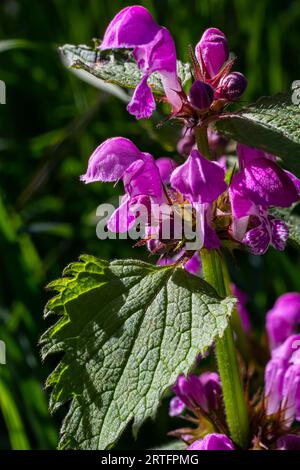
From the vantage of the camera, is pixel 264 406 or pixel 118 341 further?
pixel 264 406

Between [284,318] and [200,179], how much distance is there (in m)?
0.59

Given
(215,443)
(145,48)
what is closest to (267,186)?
(145,48)

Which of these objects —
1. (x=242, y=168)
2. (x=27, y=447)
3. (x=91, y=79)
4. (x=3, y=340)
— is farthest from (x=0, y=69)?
(x=242, y=168)

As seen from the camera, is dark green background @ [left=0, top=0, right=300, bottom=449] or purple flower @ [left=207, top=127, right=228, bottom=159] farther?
dark green background @ [left=0, top=0, right=300, bottom=449]

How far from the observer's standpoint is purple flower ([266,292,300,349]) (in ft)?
4.30

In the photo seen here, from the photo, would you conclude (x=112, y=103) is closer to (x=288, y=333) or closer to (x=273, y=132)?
(x=288, y=333)

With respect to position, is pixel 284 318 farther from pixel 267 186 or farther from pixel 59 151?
pixel 59 151

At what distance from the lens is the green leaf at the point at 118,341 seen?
77 cm

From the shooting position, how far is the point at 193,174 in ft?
2.65

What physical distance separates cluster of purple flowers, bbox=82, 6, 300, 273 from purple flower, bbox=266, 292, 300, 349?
46 cm

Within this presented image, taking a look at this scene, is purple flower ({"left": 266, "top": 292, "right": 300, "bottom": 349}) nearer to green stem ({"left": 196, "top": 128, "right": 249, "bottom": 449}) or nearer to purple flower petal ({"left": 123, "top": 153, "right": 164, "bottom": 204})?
green stem ({"left": 196, "top": 128, "right": 249, "bottom": 449})

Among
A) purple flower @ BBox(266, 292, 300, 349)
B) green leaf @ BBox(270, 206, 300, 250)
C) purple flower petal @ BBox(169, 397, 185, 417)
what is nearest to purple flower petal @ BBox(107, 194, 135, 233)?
green leaf @ BBox(270, 206, 300, 250)

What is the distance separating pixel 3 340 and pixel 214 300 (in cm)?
89

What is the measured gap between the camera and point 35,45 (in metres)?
1.86
